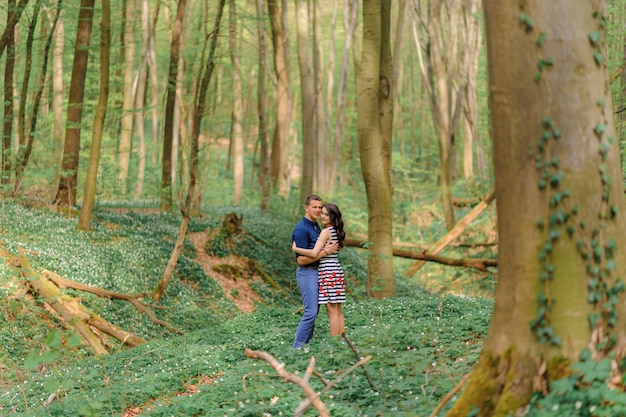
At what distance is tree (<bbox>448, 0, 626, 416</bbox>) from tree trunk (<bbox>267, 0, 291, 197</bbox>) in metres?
18.8

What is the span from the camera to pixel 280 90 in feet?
82.7

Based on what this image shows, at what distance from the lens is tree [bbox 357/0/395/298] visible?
12.7 meters

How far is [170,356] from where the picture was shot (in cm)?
989

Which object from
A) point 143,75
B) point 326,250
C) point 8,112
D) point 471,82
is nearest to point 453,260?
point 326,250

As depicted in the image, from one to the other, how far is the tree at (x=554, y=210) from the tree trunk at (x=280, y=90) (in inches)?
741

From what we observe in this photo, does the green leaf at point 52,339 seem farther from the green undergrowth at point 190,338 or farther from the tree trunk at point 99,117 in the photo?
the tree trunk at point 99,117

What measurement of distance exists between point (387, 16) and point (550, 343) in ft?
32.5

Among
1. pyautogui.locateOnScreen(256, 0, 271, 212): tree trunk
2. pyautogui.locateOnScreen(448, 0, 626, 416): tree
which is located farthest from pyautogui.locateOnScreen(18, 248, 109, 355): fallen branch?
pyautogui.locateOnScreen(256, 0, 271, 212): tree trunk

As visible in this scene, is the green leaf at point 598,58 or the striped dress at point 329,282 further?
the striped dress at point 329,282

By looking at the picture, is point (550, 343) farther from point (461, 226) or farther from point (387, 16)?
point (461, 226)

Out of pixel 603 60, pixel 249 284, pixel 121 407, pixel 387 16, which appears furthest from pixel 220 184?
pixel 603 60

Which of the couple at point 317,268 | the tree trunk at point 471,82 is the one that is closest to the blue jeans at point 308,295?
the couple at point 317,268

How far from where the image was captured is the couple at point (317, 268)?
862cm

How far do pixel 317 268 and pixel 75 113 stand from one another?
1278 centimetres
